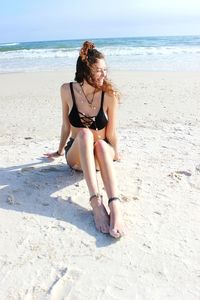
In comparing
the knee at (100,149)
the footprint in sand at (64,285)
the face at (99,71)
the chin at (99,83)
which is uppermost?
the face at (99,71)

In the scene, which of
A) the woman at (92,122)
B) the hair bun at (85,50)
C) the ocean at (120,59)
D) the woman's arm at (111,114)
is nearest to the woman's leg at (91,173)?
the woman at (92,122)

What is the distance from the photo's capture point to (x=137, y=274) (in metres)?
2.52

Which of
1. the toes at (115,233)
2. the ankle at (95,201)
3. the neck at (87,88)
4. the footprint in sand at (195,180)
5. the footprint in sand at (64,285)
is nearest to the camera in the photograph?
the footprint in sand at (64,285)

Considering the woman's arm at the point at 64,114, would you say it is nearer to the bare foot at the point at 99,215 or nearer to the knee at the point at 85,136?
the knee at the point at 85,136

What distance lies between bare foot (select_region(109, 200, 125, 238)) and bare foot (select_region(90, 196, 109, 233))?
5 cm

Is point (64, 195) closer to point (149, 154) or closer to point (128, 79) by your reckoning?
point (149, 154)

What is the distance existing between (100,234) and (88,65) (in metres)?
1.39

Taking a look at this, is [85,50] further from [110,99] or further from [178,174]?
[178,174]

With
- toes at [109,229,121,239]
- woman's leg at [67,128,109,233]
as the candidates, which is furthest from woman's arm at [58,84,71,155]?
toes at [109,229,121,239]

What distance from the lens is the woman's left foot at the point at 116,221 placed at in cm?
286

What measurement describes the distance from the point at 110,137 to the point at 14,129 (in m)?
2.87

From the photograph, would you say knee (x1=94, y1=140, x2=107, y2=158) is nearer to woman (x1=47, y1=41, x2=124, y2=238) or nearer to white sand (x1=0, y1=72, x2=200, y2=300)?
woman (x1=47, y1=41, x2=124, y2=238)

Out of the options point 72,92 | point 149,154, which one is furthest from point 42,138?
point 72,92

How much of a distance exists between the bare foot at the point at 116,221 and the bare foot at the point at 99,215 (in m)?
0.05
